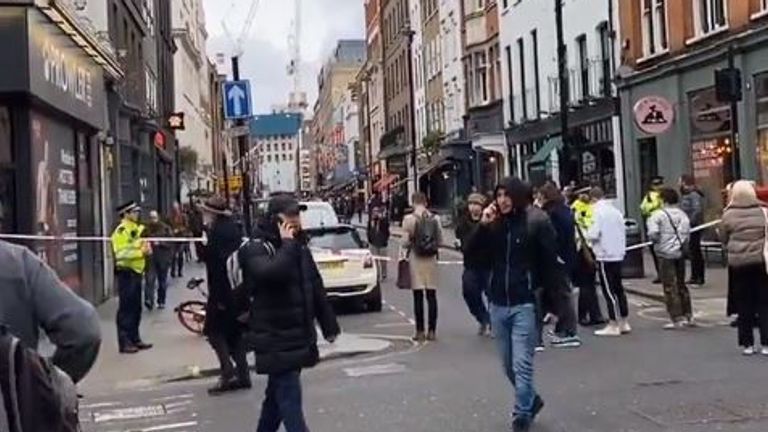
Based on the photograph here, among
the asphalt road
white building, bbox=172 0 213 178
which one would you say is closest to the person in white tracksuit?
the asphalt road

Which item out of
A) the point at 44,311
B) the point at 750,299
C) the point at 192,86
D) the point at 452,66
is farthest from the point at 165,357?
the point at 192,86

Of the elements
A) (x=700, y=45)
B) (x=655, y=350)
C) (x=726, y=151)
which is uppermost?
(x=700, y=45)

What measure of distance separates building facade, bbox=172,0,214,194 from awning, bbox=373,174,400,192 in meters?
11.0

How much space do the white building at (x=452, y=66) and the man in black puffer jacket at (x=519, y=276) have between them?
44.1 metres

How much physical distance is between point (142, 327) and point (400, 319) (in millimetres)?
3844

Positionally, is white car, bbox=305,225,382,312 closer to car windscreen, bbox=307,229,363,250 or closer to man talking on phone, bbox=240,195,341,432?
car windscreen, bbox=307,229,363,250

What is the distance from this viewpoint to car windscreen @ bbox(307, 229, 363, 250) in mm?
19750

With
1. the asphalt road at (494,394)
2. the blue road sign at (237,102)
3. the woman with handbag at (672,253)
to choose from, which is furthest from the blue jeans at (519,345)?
the blue road sign at (237,102)

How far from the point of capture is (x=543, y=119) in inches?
1565

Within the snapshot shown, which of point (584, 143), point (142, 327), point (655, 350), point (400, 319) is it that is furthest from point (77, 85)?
point (584, 143)

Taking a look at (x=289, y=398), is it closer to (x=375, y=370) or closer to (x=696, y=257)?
(x=375, y=370)

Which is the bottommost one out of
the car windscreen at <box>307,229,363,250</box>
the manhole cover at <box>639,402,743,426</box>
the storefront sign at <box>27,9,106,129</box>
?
the manhole cover at <box>639,402,743,426</box>

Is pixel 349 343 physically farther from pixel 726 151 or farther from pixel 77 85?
pixel 726 151

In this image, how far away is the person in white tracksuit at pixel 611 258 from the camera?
14969 millimetres
